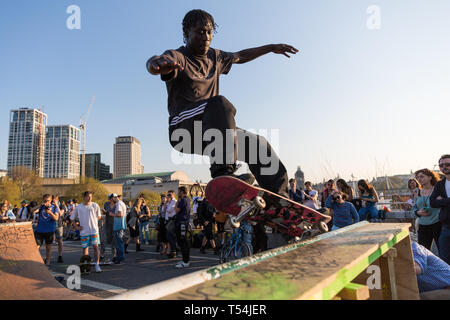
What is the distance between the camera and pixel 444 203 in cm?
422

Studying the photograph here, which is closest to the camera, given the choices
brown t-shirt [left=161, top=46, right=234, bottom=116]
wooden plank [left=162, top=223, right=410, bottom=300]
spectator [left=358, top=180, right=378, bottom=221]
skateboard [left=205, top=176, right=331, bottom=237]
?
wooden plank [left=162, top=223, right=410, bottom=300]

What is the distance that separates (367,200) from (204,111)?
6100mm

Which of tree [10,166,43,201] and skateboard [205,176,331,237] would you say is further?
tree [10,166,43,201]

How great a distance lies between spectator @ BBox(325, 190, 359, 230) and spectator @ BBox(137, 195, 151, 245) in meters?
7.64

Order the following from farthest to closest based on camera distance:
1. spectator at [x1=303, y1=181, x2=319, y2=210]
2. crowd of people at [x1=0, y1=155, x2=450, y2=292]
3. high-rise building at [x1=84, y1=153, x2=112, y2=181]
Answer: high-rise building at [x1=84, y1=153, x2=112, y2=181] → spectator at [x1=303, y1=181, x2=319, y2=210] → crowd of people at [x1=0, y1=155, x2=450, y2=292]

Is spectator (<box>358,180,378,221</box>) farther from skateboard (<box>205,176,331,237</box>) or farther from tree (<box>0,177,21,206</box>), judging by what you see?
tree (<box>0,177,21,206</box>)

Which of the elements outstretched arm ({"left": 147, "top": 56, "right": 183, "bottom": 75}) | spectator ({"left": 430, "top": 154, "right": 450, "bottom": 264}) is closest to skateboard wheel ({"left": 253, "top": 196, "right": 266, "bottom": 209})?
outstretched arm ({"left": 147, "top": 56, "right": 183, "bottom": 75})

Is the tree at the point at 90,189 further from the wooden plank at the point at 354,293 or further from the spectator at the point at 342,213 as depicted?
the wooden plank at the point at 354,293

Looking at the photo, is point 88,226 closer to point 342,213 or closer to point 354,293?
point 342,213

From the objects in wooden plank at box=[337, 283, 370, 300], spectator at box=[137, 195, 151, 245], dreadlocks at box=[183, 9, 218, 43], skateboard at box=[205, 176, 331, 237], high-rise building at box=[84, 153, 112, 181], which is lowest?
spectator at box=[137, 195, 151, 245]

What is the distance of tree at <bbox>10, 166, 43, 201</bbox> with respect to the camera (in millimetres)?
67125

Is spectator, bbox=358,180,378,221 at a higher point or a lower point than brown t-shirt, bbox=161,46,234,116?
lower

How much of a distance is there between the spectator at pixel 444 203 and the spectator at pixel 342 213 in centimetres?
187

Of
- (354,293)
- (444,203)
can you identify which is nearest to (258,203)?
(354,293)
